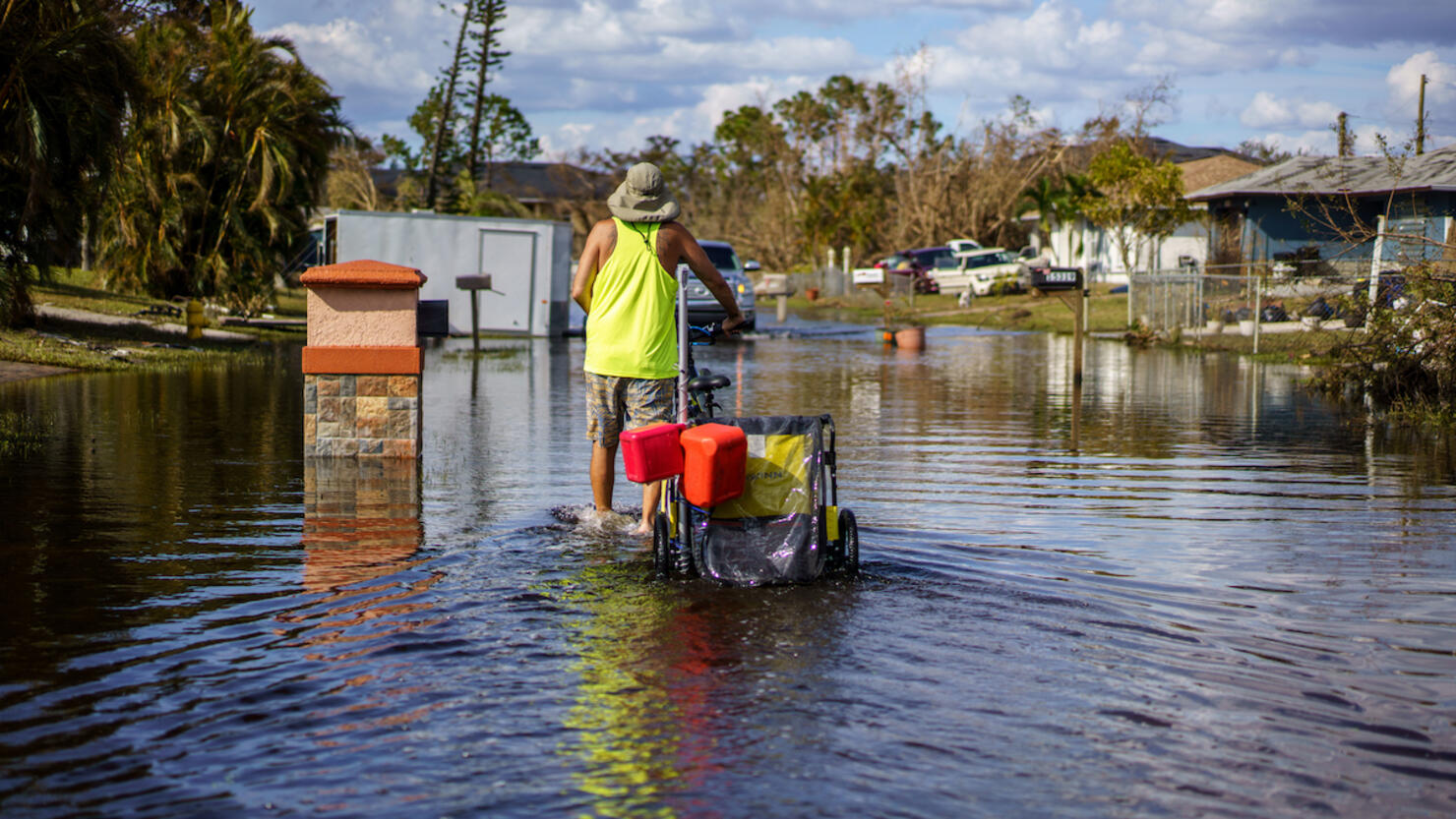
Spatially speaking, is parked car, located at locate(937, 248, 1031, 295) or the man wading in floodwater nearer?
the man wading in floodwater

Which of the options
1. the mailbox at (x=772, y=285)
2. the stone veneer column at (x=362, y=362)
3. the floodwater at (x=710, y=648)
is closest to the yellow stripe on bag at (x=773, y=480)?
the floodwater at (x=710, y=648)

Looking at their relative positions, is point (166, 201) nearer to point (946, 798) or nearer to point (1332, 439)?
point (1332, 439)

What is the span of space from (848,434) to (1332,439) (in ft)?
13.6

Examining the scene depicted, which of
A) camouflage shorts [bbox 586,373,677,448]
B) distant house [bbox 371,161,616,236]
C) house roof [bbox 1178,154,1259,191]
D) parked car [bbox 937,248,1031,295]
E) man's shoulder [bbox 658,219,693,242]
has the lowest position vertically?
camouflage shorts [bbox 586,373,677,448]

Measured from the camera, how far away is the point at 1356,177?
39438mm

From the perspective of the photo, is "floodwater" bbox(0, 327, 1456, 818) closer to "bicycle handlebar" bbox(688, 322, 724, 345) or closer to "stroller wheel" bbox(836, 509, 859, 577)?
"stroller wheel" bbox(836, 509, 859, 577)

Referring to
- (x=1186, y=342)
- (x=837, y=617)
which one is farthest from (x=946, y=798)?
(x=1186, y=342)

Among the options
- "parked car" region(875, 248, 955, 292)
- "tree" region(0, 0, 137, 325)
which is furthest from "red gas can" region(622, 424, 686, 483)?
"parked car" region(875, 248, 955, 292)

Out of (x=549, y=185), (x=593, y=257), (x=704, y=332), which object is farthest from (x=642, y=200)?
(x=549, y=185)

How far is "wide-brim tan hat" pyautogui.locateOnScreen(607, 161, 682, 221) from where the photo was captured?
23.3ft

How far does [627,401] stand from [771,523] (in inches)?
Result: 52.1

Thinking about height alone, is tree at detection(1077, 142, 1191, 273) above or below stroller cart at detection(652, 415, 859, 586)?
above

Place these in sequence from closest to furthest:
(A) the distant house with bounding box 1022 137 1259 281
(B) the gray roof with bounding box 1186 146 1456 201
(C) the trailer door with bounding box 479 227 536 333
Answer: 1. (C) the trailer door with bounding box 479 227 536 333
2. (B) the gray roof with bounding box 1186 146 1456 201
3. (A) the distant house with bounding box 1022 137 1259 281

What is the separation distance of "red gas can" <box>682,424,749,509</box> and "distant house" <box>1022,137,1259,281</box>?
43.2m
